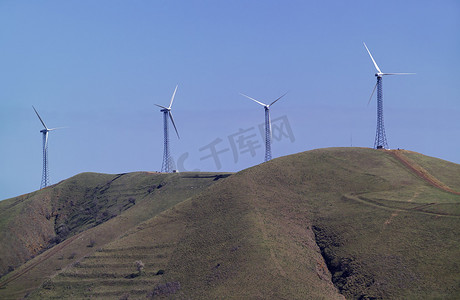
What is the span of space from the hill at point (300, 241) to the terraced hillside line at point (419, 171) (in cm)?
44

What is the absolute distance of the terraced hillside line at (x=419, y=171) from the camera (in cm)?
14160

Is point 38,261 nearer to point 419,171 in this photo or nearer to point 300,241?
point 300,241

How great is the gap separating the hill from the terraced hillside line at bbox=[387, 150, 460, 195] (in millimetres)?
441

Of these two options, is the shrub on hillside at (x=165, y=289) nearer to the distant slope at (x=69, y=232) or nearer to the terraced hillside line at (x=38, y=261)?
the distant slope at (x=69, y=232)

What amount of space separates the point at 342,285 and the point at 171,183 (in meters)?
99.7

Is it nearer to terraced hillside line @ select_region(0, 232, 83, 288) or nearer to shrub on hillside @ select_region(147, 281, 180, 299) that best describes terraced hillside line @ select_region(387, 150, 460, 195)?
shrub on hillside @ select_region(147, 281, 180, 299)

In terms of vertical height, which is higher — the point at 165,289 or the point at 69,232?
the point at 165,289

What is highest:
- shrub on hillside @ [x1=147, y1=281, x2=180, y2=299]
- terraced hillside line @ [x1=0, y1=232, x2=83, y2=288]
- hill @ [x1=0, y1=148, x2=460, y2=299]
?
hill @ [x1=0, y1=148, x2=460, y2=299]

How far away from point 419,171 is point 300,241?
48686 mm

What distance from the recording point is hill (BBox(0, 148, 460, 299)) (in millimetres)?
104369

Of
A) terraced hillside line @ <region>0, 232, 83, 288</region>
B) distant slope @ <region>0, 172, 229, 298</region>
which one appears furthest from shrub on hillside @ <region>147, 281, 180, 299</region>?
terraced hillside line @ <region>0, 232, 83, 288</region>

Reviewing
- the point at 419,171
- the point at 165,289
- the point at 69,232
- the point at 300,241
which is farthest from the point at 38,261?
the point at 419,171

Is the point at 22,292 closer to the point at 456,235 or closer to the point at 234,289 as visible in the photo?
the point at 234,289

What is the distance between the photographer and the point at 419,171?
154 meters
